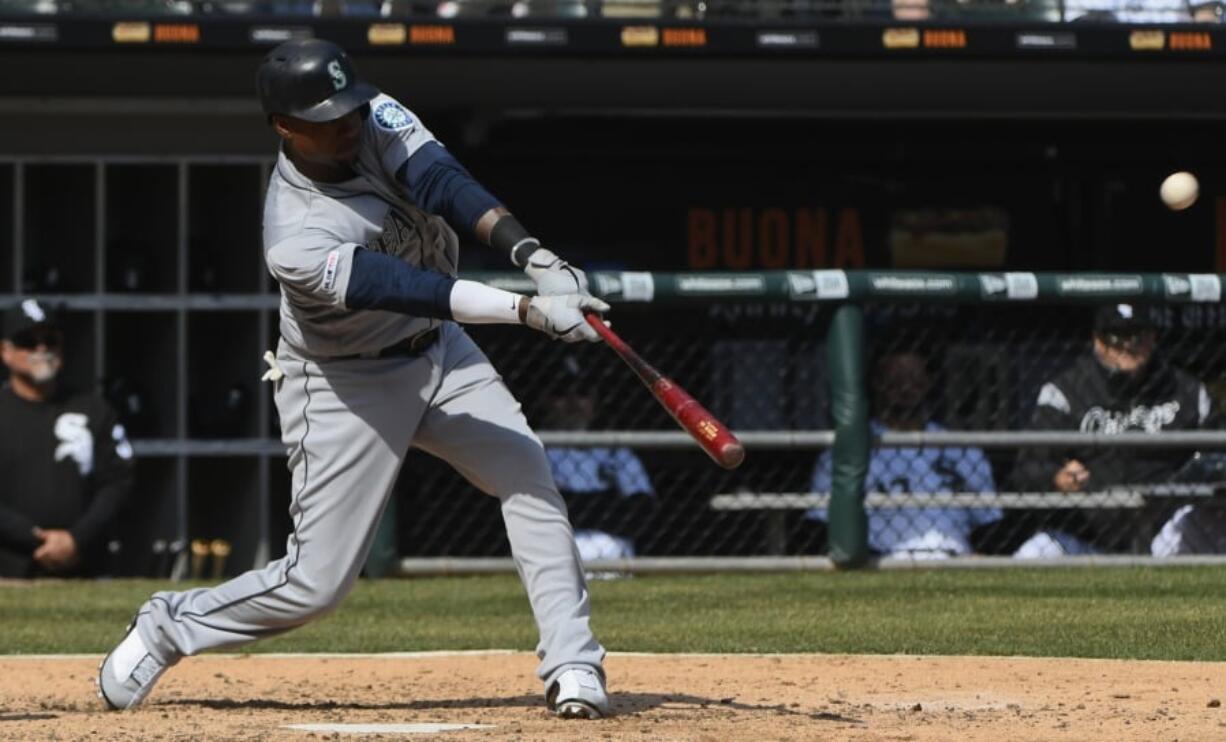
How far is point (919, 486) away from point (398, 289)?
15.1ft

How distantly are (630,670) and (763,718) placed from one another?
3.65 ft

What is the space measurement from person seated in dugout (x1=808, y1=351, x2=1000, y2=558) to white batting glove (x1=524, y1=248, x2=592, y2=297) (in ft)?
13.5

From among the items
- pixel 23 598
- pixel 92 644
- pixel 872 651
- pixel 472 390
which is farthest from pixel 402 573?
pixel 472 390

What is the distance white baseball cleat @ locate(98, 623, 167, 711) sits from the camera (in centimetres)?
489

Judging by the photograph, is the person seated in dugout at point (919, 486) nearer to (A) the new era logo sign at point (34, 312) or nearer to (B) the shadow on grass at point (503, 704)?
(A) the new era logo sign at point (34, 312)

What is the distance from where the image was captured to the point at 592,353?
954 centimetres

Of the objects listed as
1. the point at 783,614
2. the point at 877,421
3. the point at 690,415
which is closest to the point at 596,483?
the point at 877,421

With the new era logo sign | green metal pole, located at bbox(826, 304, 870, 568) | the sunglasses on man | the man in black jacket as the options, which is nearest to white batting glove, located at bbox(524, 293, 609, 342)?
green metal pole, located at bbox(826, 304, 870, 568)

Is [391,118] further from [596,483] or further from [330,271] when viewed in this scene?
[596,483]

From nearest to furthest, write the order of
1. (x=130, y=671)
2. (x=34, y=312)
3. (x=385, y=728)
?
(x=385, y=728) → (x=130, y=671) → (x=34, y=312)

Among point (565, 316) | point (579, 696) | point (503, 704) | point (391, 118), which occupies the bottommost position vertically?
point (503, 704)

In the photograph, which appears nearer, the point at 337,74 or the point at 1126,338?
the point at 337,74

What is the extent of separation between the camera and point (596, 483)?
29.1ft

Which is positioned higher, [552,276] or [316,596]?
[552,276]
